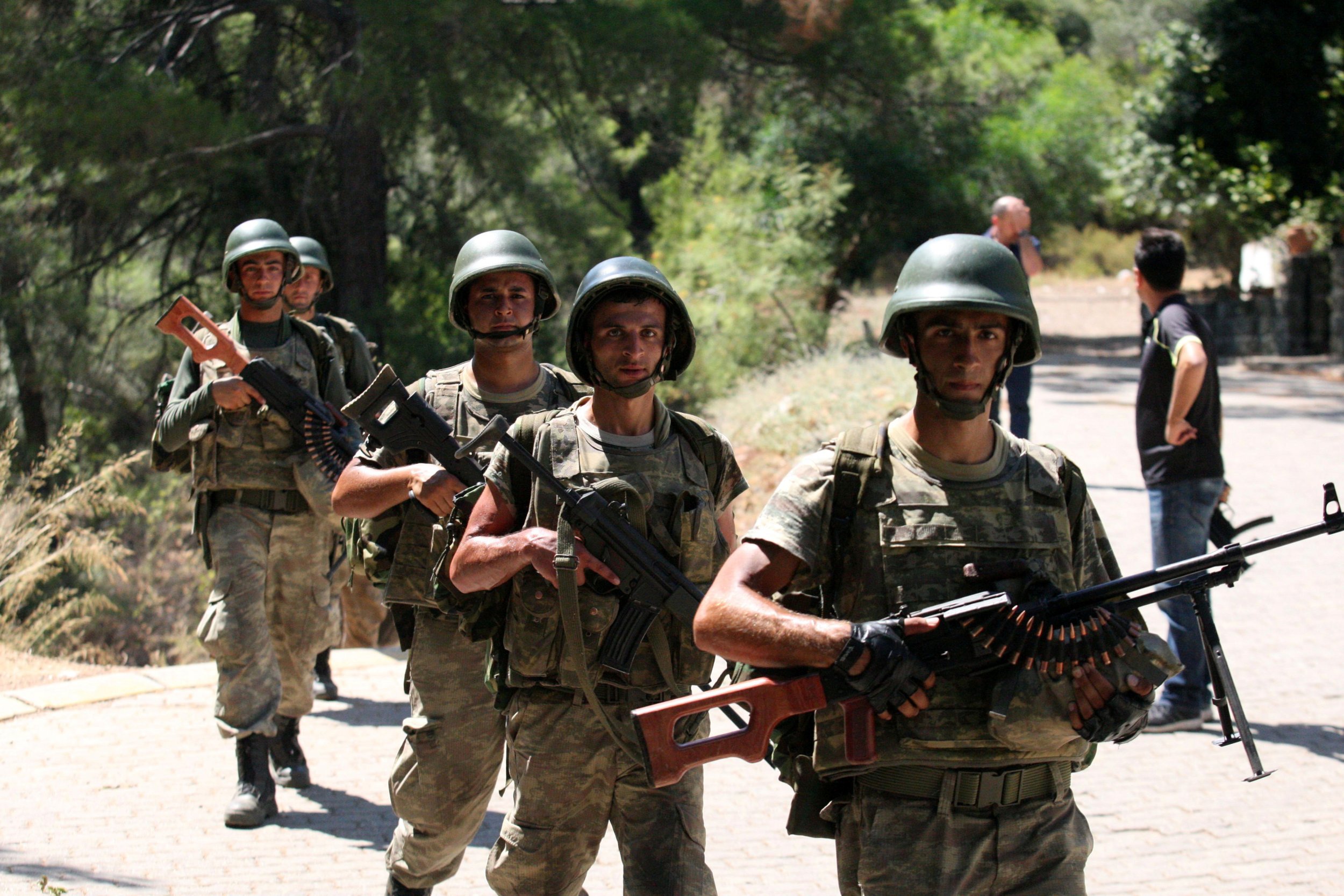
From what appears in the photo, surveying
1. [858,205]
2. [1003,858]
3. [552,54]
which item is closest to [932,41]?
[858,205]

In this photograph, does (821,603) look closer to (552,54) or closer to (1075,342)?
(552,54)

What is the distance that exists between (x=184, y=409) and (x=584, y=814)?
273cm

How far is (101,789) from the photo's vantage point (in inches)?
207

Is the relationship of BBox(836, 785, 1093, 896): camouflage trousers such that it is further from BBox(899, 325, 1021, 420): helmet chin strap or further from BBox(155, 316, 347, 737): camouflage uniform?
BBox(155, 316, 347, 737): camouflage uniform

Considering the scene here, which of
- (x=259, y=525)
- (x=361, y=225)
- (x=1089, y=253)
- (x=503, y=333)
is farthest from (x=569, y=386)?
(x=1089, y=253)

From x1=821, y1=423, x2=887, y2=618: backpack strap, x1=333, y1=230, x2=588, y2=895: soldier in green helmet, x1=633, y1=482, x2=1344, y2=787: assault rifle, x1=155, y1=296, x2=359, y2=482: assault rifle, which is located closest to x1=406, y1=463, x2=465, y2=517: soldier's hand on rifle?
x1=333, y1=230, x2=588, y2=895: soldier in green helmet

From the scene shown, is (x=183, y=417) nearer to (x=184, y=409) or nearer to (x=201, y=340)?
(x=184, y=409)

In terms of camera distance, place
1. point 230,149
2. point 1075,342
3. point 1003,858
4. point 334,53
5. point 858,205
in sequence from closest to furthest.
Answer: point 1003,858, point 230,149, point 334,53, point 858,205, point 1075,342

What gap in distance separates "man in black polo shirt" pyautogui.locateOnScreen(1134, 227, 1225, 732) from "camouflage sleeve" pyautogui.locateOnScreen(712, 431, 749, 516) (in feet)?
9.66

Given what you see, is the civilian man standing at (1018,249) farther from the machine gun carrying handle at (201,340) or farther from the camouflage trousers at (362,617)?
the machine gun carrying handle at (201,340)

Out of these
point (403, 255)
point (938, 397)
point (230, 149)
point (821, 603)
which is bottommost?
point (821, 603)

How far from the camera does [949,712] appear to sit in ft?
8.44

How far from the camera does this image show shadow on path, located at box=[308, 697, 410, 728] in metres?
6.29

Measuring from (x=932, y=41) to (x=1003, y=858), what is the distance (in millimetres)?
16786
